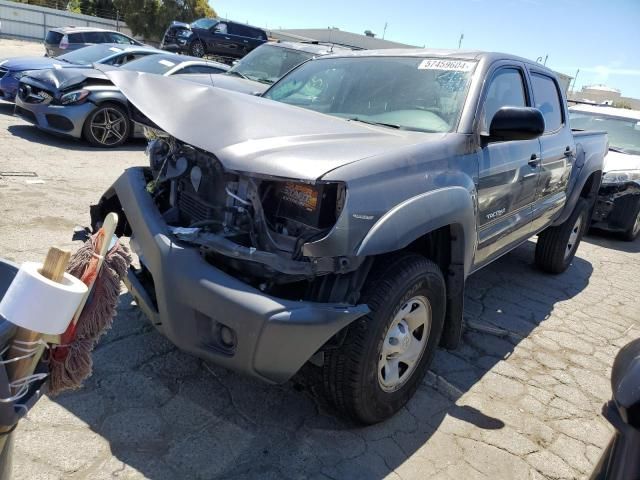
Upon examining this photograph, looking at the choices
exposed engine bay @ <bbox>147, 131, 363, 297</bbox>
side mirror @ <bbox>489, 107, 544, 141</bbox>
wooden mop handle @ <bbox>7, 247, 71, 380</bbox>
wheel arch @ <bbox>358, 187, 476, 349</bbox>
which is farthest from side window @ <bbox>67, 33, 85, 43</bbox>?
wooden mop handle @ <bbox>7, 247, 71, 380</bbox>

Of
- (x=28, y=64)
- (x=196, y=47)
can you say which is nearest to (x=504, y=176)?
(x=28, y=64)

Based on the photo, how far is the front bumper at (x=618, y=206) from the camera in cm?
730

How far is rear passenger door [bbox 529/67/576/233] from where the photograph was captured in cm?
425

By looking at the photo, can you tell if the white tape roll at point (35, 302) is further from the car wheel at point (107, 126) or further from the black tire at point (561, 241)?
the car wheel at point (107, 126)

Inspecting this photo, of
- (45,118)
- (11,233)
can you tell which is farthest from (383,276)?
(45,118)

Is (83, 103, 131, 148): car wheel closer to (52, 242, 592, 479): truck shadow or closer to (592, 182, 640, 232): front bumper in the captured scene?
(52, 242, 592, 479): truck shadow

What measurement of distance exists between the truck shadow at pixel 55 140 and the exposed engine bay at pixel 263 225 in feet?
20.2

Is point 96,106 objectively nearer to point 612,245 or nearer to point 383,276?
point 383,276

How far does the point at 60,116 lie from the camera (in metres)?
7.61

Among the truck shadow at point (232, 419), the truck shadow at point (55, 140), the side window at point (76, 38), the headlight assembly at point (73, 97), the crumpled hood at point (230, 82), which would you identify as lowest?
the truck shadow at point (232, 419)

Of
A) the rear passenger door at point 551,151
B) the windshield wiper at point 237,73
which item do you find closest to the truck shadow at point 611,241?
the rear passenger door at point 551,151

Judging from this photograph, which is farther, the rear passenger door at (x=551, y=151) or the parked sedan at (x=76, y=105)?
the parked sedan at (x=76, y=105)

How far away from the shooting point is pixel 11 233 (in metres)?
4.37

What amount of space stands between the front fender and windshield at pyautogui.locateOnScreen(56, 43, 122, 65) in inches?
327
